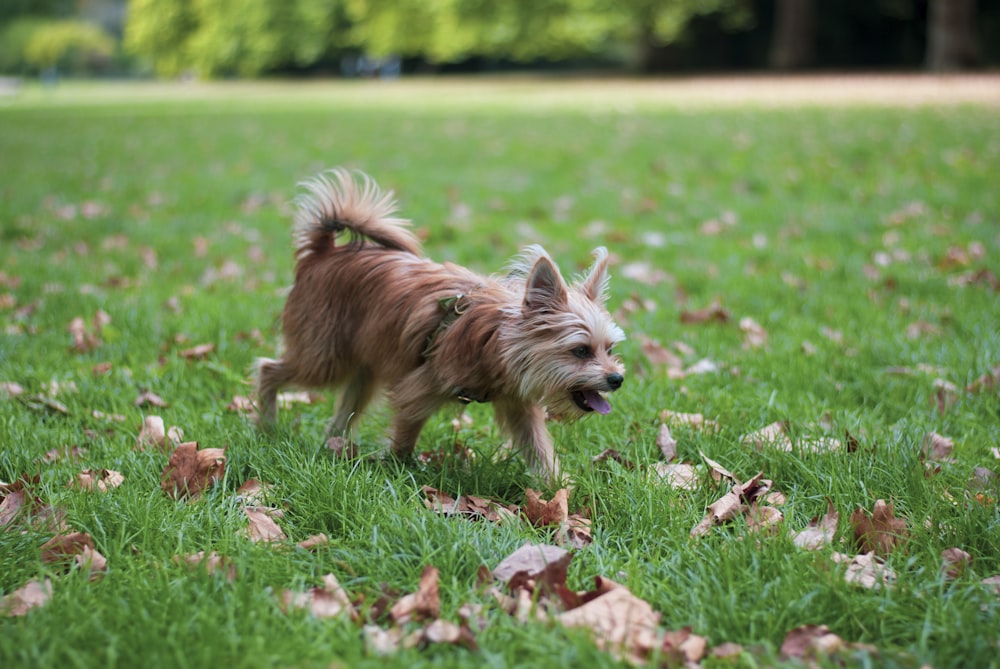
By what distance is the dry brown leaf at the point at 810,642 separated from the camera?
7.26 feet

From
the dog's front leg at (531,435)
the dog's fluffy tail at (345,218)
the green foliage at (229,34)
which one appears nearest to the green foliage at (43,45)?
the green foliage at (229,34)

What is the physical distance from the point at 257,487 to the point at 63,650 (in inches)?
42.1

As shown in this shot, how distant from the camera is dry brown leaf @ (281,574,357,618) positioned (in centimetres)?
237

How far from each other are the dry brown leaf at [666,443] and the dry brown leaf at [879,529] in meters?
0.77

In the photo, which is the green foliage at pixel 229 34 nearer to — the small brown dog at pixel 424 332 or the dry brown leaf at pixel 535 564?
the small brown dog at pixel 424 332

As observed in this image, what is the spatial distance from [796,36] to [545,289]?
A: 36.5m

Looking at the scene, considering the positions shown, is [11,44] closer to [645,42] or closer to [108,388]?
[645,42]

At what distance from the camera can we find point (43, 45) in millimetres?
62125

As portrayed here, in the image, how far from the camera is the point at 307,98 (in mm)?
28953

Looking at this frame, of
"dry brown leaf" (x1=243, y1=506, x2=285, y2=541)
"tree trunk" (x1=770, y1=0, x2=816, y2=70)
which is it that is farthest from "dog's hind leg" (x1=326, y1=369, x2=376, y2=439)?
"tree trunk" (x1=770, y1=0, x2=816, y2=70)

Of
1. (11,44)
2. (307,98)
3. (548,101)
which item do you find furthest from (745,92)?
(11,44)

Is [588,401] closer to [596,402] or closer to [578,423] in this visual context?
[596,402]

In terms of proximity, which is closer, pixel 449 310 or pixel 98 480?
pixel 98 480

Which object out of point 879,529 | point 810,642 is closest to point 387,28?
point 879,529
